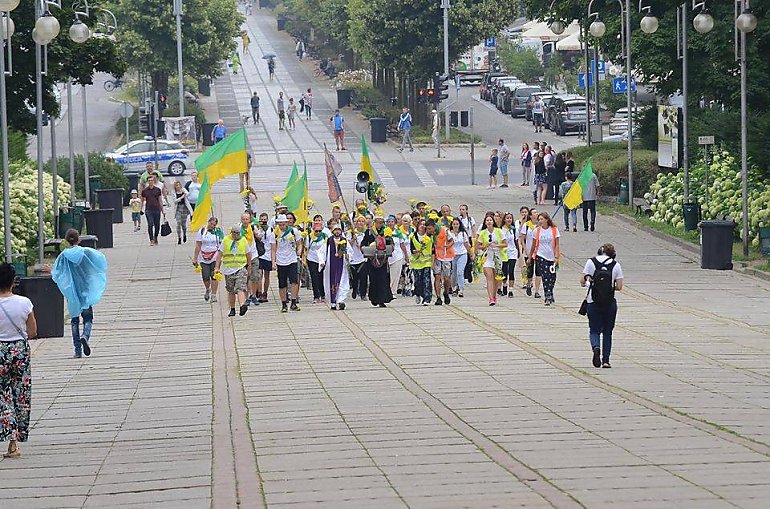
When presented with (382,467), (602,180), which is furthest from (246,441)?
(602,180)

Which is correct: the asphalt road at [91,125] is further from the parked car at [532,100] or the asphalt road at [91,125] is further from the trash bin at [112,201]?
the parked car at [532,100]

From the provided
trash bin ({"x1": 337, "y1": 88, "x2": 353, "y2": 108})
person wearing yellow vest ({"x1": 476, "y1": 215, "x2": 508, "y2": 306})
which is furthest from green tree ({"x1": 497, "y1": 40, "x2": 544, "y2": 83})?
person wearing yellow vest ({"x1": 476, "y1": 215, "x2": 508, "y2": 306})

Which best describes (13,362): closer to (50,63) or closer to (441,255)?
(441,255)

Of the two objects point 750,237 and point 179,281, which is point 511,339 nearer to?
point 179,281

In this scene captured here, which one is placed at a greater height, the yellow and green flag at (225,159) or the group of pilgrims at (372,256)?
the yellow and green flag at (225,159)

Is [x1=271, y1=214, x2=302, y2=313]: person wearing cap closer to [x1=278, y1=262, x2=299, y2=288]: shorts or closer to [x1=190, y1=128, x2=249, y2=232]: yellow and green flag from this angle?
[x1=278, y1=262, x2=299, y2=288]: shorts

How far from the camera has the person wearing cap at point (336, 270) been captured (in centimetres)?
2453

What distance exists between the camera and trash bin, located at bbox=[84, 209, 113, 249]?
36.6 m

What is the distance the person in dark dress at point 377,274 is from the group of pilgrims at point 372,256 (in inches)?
0.6

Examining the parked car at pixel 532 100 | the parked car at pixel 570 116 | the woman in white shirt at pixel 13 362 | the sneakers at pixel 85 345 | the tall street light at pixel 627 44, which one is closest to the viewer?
the woman in white shirt at pixel 13 362

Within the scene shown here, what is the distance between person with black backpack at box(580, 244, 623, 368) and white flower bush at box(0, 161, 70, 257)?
15.3 metres

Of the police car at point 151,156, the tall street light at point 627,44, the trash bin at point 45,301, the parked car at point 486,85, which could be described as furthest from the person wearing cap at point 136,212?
the parked car at point 486,85

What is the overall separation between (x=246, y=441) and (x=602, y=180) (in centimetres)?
3220

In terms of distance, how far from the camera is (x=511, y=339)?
2062 centimetres
